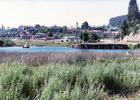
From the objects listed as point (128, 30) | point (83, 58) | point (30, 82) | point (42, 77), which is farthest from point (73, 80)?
point (128, 30)

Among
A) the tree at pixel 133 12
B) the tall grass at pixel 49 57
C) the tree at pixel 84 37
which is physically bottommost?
the tall grass at pixel 49 57

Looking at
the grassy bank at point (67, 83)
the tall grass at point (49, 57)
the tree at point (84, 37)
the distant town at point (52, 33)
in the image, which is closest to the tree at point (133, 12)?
the distant town at point (52, 33)

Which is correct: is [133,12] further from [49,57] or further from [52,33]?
[49,57]

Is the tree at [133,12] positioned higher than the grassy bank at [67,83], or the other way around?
the tree at [133,12]

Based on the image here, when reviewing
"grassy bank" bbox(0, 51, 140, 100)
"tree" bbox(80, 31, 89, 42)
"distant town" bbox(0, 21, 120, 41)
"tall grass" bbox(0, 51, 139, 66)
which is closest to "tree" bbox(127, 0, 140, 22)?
"distant town" bbox(0, 21, 120, 41)

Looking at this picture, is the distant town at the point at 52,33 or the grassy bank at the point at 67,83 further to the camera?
the distant town at the point at 52,33

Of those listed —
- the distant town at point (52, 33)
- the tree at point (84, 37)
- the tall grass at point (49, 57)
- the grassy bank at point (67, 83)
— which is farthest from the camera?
the distant town at point (52, 33)

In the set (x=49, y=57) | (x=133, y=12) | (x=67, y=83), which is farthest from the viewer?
(x=133, y=12)

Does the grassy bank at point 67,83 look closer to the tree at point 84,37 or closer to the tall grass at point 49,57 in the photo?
the tall grass at point 49,57

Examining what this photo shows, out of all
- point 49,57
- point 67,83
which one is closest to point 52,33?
point 49,57

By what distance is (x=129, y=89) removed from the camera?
19.7 ft

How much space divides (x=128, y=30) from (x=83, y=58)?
190 feet

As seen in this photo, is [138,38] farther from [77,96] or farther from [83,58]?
[77,96]

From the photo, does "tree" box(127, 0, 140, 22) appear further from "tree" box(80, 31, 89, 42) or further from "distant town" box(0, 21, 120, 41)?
"tree" box(80, 31, 89, 42)
